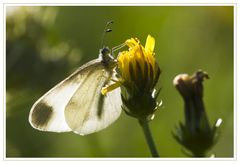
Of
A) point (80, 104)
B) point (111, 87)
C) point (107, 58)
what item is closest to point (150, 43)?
point (111, 87)

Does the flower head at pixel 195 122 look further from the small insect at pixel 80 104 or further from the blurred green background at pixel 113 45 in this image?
the small insect at pixel 80 104

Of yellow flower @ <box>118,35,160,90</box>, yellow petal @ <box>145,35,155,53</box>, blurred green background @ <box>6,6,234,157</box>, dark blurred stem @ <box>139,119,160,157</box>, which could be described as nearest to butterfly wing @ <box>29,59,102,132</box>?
blurred green background @ <box>6,6,234,157</box>

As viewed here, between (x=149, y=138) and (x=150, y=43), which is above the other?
(x=150, y=43)

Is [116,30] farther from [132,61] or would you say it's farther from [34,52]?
[132,61]

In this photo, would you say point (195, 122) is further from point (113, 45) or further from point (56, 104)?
point (113, 45)

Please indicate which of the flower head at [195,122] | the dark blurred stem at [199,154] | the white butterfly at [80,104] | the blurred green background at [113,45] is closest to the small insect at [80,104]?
the white butterfly at [80,104]

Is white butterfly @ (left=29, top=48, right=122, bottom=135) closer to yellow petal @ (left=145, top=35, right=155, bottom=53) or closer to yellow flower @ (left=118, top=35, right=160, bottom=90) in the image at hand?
yellow flower @ (left=118, top=35, right=160, bottom=90)
